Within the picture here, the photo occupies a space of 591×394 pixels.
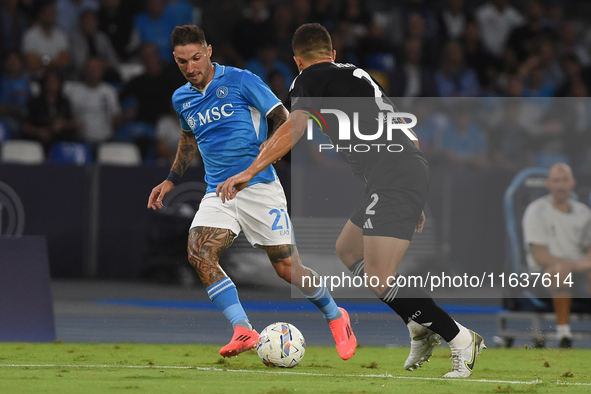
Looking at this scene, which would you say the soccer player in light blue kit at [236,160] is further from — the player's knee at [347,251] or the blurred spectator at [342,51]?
the blurred spectator at [342,51]

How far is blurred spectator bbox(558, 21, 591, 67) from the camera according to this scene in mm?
17141

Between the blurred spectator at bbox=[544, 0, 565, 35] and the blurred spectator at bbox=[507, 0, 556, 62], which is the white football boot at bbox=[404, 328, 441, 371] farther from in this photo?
the blurred spectator at bbox=[544, 0, 565, 35]

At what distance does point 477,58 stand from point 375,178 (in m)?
10.8

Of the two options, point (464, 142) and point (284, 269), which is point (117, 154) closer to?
point (464, 142)

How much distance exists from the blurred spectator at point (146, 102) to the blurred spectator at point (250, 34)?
4.78 feet

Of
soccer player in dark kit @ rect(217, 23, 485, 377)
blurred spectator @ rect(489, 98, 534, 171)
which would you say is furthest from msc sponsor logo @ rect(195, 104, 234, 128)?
blurred spectator @ rect(489, 98, 534, 171)

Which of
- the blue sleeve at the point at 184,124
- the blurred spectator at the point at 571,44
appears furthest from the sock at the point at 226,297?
the blurred spectator at the point at 571,44

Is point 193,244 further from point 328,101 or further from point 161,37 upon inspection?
point 161,37

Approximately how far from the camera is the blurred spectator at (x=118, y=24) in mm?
14820

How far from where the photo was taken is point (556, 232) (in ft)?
29.0

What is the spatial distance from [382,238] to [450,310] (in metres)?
5.99

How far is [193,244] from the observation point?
6707mm

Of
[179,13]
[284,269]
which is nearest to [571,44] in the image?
[179,13]

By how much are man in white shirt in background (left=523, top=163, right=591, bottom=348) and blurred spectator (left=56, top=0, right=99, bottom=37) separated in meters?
8.40
